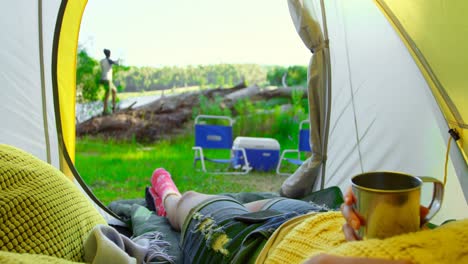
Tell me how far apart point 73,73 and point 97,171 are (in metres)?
2.04

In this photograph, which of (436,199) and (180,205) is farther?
(180,205)

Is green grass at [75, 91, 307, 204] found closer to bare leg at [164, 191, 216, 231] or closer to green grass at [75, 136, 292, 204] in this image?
green grass at [75, 136, 292, 204]

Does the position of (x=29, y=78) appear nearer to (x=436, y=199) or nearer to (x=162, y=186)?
(x=162, y=186)

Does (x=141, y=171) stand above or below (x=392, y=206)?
below

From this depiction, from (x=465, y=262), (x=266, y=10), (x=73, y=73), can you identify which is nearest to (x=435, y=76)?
(x=465, y=262)

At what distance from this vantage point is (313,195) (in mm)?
1849

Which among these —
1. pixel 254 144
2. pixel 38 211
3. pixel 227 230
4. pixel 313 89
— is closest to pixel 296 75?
pixel 254 144

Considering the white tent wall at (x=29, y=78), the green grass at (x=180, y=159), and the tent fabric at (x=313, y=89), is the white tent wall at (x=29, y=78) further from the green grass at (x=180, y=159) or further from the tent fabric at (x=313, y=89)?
the green grass at (x=180, y=159)

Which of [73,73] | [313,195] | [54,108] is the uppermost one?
[73,73]

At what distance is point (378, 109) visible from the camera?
1783mm

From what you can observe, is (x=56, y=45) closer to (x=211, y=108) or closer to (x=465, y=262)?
(x=465, y=262)

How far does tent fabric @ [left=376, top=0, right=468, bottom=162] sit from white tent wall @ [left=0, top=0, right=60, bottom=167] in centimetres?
134

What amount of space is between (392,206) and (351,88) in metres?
1.34

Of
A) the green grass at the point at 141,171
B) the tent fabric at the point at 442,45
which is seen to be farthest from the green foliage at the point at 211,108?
the tent fabric at the point at 442,45
